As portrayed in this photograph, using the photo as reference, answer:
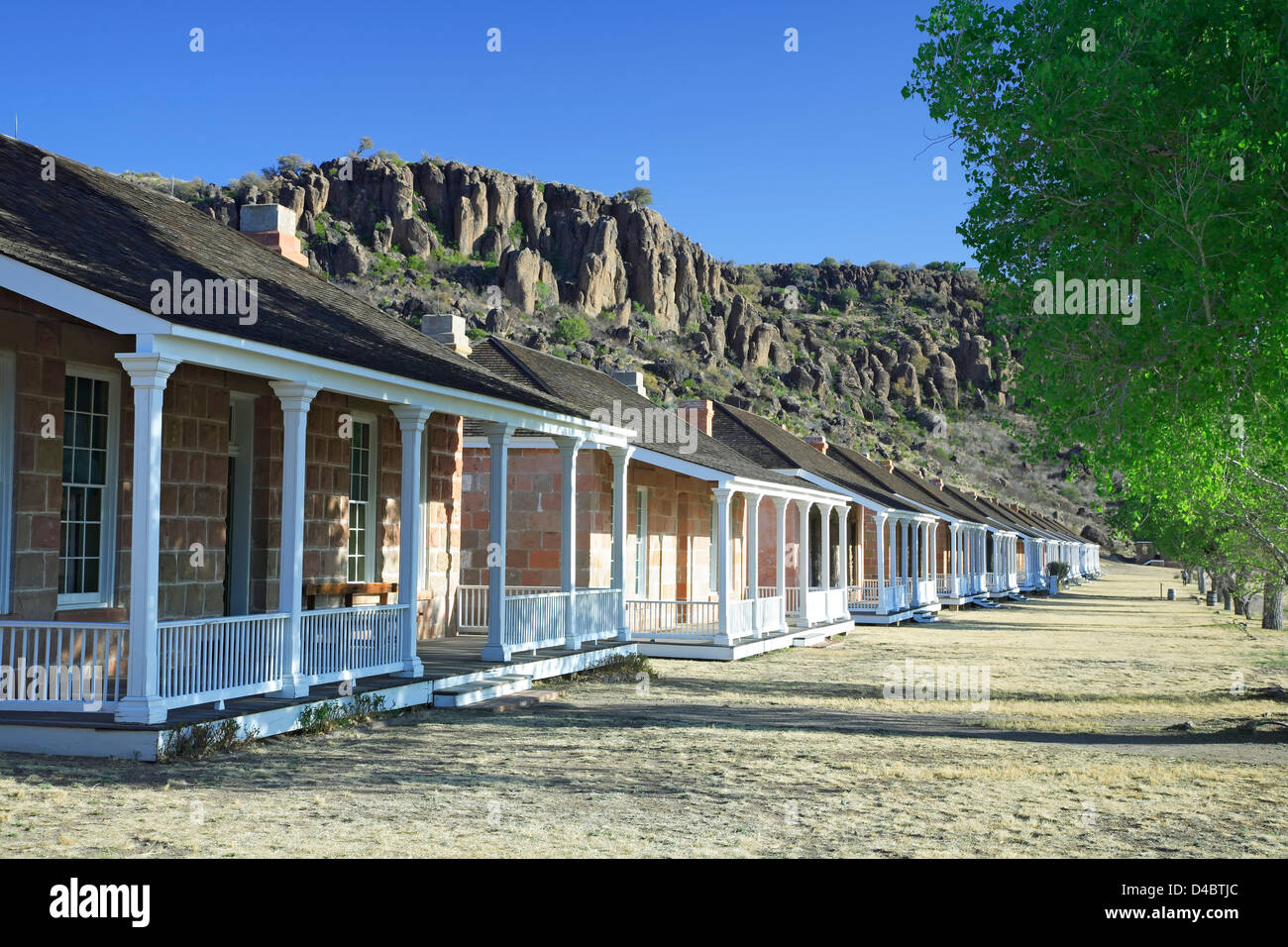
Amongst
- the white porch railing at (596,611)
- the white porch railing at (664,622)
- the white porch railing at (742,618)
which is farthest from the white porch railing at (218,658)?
the white porch railing at (742,618)

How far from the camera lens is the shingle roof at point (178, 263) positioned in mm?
10211

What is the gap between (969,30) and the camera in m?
13.3

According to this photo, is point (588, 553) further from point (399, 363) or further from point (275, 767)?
point (275, 767)

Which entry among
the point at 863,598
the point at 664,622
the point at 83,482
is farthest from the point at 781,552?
the point at 83,482

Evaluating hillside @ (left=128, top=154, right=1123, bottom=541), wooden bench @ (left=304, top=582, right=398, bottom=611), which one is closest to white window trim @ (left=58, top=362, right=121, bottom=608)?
wooden bench @ (left=304, top=582, right=398, bottom=611)

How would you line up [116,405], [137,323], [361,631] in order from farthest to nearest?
[361,631]
[116,405]
[137,323]

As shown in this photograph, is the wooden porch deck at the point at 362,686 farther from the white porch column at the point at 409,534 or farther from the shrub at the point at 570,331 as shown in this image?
the shrub at the point at 570,331

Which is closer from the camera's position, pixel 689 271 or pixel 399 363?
pixel 399 363

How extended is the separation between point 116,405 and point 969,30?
389 inches

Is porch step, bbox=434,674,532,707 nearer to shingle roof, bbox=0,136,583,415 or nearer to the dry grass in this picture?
the dry grass

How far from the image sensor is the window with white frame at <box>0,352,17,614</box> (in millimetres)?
10688

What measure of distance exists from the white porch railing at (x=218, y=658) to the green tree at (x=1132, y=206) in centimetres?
874
